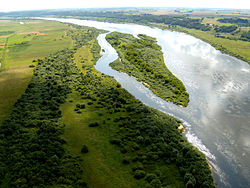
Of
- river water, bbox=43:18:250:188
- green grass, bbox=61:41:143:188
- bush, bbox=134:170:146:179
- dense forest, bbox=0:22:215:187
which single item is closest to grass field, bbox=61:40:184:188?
green grass, bbox=61:41:143:188

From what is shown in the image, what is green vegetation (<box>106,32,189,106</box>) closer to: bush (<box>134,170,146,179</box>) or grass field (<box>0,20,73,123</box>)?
bush (<box>134,170,146,179</box>)

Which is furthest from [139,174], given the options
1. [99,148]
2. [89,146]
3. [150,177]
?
[89,146]

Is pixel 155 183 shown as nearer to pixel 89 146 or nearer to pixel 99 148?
pixel 99 148

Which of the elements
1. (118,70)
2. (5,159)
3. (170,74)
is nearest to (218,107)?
(170,74)

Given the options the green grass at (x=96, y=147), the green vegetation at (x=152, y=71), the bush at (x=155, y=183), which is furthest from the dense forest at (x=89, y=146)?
the green vegetation at (x=152, y=71)

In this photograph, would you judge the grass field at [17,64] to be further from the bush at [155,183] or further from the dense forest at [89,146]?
the bush at [155,183]

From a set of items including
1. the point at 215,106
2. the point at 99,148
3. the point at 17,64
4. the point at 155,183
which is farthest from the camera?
the point at 17,64

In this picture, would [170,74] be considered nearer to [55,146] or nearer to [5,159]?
[55,146]
